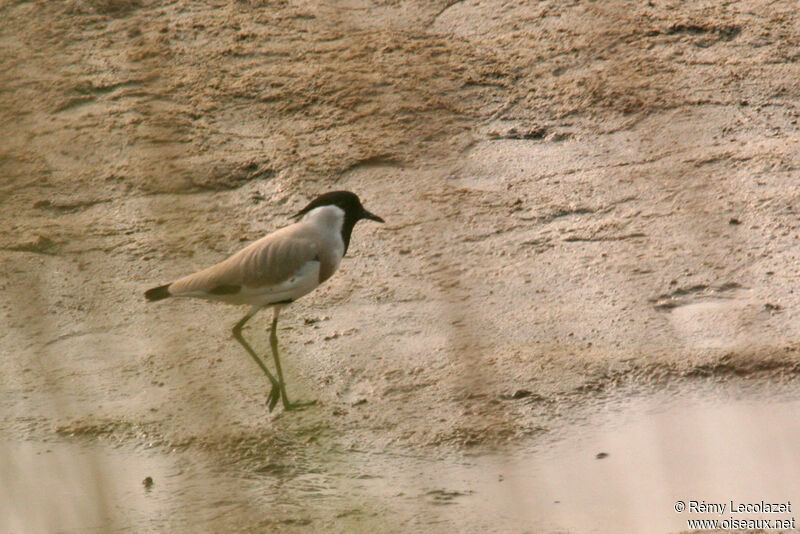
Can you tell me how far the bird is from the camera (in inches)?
198

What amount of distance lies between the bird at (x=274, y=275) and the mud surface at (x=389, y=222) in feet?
0.55

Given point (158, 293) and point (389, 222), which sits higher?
point (158, 293)

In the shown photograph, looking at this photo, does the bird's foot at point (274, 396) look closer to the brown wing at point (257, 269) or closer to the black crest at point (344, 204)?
the brown wing at point (257, 269)

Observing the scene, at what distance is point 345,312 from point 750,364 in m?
1.82

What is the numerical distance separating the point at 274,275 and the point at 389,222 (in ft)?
4.41

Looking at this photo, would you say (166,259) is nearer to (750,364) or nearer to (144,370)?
(144,370)

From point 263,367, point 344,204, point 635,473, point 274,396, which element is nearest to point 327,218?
point 344,204

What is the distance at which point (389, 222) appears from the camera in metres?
6.30

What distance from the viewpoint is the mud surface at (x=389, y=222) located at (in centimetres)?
472

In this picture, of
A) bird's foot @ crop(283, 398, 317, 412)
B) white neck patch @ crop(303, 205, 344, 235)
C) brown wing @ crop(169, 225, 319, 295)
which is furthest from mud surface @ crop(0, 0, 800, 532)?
white neck patch @ crop(303, 205, 344, 235)

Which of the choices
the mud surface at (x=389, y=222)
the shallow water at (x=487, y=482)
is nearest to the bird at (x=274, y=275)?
the mud surface at (x=389, y=222)

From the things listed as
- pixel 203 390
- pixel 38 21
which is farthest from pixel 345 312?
pixel 38 21

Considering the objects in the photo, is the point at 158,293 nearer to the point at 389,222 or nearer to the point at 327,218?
the point at 327,218

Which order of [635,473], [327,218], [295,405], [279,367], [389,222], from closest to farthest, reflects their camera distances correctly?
[635,473] < [295,405] < [279,367] < [327,218] < [389,222]
